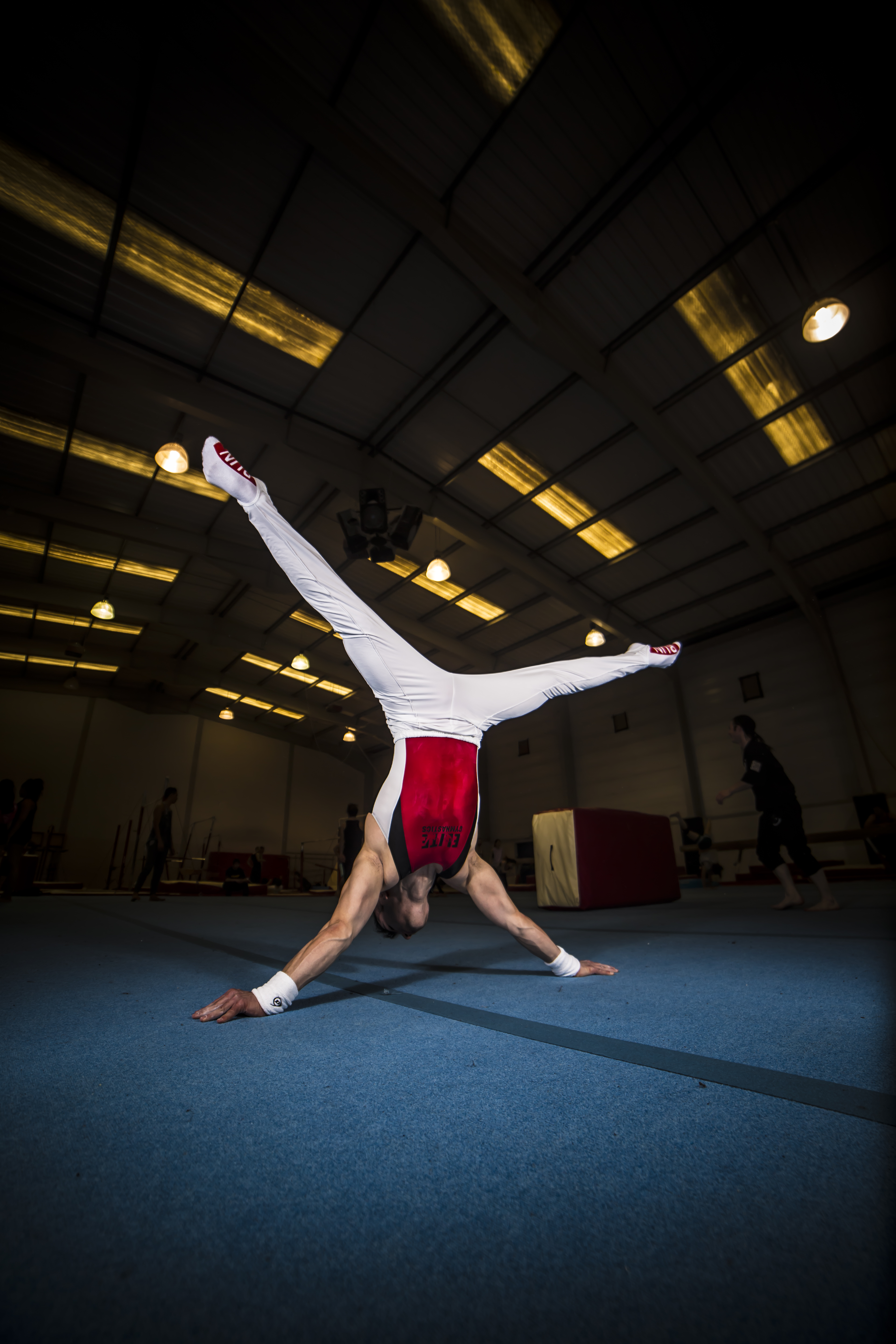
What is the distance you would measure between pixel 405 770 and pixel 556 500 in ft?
26.7

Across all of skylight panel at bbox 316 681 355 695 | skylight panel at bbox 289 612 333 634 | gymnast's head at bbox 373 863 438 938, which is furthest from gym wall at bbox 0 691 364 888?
gymnast's head at bbox 373 863 438 938

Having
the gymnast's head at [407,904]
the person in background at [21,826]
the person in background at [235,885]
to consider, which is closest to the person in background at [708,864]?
the gymnast's head at [407,904]

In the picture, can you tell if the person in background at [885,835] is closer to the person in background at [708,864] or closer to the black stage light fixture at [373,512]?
the person in background at [708,864]

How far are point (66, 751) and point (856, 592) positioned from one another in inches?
817

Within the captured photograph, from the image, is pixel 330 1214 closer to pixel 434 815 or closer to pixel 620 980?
pixel 434 815

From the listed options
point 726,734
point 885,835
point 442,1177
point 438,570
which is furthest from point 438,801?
point 726,734

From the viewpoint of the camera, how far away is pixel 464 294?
20.5ft

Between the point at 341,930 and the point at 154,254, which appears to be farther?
the point at 154,254

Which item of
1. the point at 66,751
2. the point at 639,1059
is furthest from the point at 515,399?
the point at 66,751

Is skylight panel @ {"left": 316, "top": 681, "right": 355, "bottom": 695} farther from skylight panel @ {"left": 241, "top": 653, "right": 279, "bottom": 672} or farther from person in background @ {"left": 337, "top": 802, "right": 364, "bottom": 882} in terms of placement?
person in background @ {"left": 337, "top": 802, "right": 364, "bottom": 882}

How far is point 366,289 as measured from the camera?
6137 millimetres

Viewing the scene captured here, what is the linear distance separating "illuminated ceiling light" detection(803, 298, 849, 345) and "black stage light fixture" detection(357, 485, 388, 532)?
5225 mm

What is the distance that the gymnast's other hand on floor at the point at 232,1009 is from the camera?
5.47 feet

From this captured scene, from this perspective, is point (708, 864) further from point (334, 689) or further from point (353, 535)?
point (334, 689)
